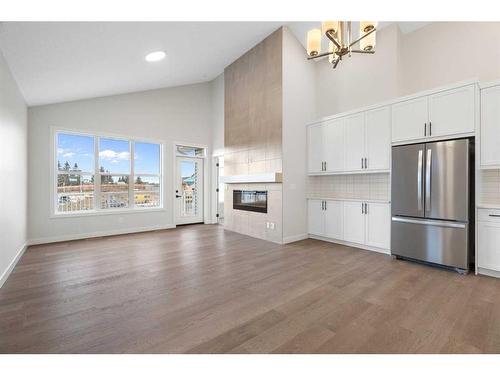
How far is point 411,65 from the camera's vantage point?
14.7 feet

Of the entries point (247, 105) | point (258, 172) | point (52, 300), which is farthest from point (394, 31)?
point (52, 300)

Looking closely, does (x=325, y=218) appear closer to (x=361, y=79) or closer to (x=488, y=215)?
(x=488, y=215)

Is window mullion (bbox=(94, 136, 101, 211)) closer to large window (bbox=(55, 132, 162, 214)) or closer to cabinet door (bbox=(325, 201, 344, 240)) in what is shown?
large window (bbox=(55, 132, 162, 214))

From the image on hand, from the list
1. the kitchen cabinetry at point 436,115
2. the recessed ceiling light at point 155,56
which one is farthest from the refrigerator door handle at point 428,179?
the recessed ceiling light at point 155,56

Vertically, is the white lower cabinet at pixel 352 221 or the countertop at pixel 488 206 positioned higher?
the countertop at pixel 488 206

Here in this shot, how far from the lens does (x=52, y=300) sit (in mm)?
2422

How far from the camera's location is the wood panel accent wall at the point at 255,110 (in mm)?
4887

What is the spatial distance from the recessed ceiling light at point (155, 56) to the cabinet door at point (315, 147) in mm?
3002

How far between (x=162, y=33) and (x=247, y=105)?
254 centimetres

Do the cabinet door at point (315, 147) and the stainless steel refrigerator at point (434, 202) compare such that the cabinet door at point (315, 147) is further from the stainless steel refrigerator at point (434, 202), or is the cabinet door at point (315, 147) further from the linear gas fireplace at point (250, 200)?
the stainless steel refrigerator at point (434, 202)

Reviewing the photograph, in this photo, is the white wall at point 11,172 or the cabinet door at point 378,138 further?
the cabinet door at point 378,138

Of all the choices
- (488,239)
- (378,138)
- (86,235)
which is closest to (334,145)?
(378,138)

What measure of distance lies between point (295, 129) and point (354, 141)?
3.81 feet

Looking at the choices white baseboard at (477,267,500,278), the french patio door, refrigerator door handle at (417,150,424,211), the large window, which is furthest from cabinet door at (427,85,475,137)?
the large window
